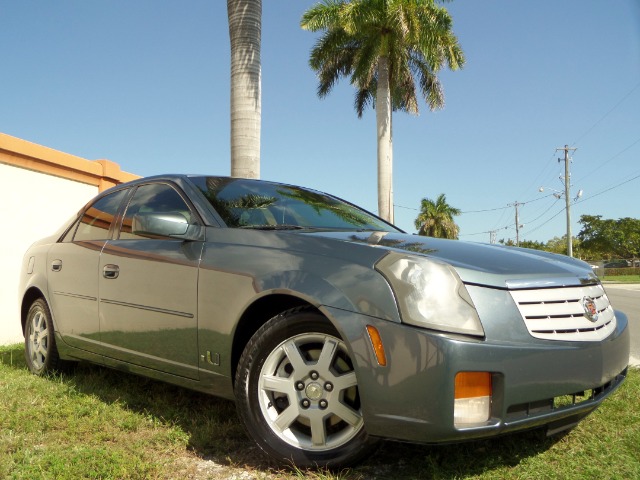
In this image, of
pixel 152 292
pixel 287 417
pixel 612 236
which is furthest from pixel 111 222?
pixel 612 236

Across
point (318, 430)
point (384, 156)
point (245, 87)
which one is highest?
point (384, 156)

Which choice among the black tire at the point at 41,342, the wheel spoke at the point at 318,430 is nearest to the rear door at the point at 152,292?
the wheel spoke at the point at 318,430

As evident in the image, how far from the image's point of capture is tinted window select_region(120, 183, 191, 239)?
3.50m

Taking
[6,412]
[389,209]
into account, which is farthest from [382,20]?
[6,412]

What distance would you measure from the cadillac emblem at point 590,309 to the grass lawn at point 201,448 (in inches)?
28.3

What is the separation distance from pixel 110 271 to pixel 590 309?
2928mm

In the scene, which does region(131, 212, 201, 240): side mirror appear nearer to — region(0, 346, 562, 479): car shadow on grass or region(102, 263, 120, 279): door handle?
region(102, 263, 120, 279): door handle

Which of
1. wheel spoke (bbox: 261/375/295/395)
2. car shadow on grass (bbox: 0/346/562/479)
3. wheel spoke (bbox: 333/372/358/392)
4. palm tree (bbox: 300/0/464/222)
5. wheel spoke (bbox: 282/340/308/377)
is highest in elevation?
palm tree (bbox: 300/0/464/222)

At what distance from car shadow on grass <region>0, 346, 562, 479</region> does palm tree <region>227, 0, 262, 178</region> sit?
509 centimetres

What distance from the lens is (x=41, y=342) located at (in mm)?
4961

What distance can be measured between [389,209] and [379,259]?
1747 cm

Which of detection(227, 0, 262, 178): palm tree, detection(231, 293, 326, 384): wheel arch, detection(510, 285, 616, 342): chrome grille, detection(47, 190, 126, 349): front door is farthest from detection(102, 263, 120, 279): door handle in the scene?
detection(227, 0, 262, 178): palm tree

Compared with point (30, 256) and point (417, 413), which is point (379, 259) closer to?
point (417, 413)

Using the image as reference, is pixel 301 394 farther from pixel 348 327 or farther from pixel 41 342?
pixel 41 342
